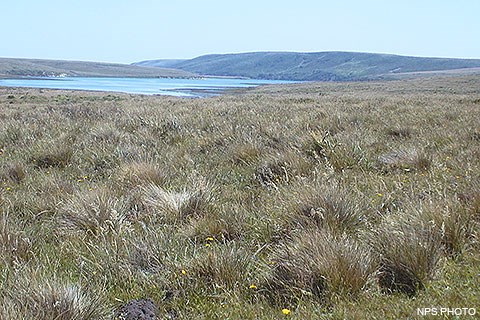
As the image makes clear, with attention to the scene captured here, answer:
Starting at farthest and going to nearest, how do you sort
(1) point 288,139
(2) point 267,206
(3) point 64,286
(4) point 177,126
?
(4) point 177,126
(1) point 288,139
(2) point 267,206
(3) point 64,286

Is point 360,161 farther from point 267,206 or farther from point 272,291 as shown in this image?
point 272,291

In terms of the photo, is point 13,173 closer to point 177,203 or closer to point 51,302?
point 177,203

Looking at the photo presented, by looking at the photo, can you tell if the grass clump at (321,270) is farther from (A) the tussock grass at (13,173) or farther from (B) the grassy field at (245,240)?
(A) the tussock grass at (13,173)

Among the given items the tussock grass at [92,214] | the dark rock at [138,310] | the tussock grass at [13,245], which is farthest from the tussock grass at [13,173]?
the dark rock at [138,310]

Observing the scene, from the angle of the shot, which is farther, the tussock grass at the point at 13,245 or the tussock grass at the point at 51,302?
the tussock grass at the point at 13,245

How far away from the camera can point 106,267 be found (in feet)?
10.3

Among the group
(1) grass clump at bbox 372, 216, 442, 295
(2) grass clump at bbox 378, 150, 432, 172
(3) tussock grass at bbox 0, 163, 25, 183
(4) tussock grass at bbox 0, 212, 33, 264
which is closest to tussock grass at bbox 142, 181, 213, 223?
(4) tussock grass at bbox 0, 212, 33, 264

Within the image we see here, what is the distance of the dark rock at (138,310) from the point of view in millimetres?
2594

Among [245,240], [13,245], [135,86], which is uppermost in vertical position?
[13,245]

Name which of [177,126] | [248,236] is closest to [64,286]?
[248,236]

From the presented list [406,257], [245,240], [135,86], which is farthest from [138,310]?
[135,86]

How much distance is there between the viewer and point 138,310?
2.64 m

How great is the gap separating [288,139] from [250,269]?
5520mm

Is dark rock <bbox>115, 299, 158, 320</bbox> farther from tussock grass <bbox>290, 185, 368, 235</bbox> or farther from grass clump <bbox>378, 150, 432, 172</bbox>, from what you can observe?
grass clump <bbox>378, 150, 432, 172</bbox>
